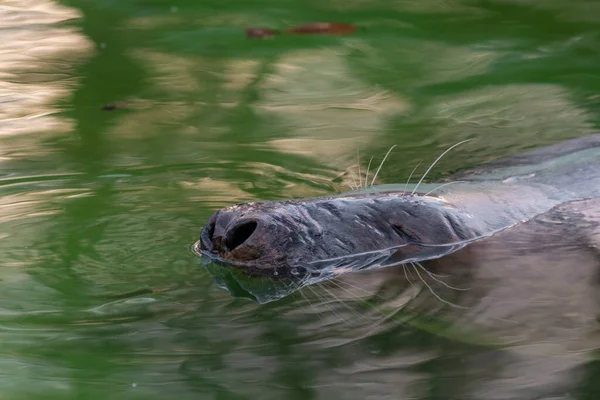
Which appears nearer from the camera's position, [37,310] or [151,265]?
[37,310]

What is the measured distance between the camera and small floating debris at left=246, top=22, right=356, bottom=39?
23.9 feet

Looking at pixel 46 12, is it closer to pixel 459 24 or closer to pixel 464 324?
pixel 459 24

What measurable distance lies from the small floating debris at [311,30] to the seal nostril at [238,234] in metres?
4.11

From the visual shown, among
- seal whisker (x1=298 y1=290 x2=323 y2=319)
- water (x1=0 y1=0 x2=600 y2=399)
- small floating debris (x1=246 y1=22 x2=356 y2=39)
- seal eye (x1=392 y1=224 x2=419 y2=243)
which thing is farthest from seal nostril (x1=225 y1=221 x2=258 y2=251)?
small floating debris (x1=246 y1=22 x2=356 y2=39)

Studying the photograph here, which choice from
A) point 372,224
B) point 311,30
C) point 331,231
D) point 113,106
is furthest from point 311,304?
point 311,30

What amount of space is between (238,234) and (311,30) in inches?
167

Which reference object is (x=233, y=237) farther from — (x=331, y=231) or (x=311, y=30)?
(x=311, y=30)

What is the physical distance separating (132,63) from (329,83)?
1.37 m

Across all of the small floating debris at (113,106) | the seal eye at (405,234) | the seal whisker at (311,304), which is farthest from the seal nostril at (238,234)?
the small floating debris at (113,106)

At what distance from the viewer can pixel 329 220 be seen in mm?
3426

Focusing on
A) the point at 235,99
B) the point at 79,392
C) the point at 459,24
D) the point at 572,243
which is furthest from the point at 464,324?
the point at 459,24

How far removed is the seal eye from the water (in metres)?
0.21

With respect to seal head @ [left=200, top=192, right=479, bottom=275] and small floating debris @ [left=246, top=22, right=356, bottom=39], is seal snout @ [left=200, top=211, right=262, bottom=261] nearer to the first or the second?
seal head @ [left=200, top=192, right=479, bottom=275]

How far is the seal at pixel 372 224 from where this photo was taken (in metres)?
3.28
